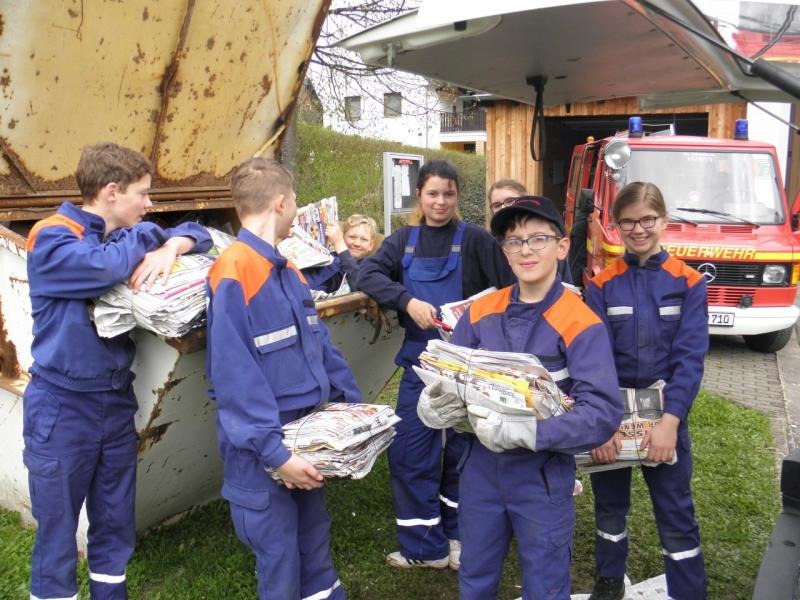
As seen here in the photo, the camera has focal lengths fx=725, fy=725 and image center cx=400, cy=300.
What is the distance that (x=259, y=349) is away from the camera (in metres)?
2.26

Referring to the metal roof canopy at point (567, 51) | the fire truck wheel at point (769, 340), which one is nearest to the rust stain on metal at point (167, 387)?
the metal roof canopy at point (567, 51)

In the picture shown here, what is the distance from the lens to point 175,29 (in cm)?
349

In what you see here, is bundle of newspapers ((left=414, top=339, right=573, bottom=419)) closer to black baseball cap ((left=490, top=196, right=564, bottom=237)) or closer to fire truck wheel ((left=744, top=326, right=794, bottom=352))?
black baseball cap ((left=490, top=196, right=564, bottom=237))

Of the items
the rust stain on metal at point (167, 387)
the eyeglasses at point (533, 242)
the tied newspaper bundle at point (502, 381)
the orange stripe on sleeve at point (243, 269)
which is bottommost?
the rust stain on metal at point (167, 387)

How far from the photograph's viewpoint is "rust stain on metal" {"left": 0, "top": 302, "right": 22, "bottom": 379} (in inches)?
120

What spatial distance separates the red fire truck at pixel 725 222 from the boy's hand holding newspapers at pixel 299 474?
546 centimetres

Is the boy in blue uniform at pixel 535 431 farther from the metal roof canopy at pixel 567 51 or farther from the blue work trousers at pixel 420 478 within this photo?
the blue work trousers at pixel 420 478

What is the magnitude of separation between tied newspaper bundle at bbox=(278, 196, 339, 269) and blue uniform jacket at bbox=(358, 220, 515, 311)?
23 centimetres

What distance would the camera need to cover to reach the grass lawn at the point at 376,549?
10.4ft

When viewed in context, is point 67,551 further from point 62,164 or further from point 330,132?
point 330,132

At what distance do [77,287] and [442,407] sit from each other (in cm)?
123

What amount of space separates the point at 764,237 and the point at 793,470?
5914 mm

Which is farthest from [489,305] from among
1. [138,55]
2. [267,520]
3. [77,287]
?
[138,55]

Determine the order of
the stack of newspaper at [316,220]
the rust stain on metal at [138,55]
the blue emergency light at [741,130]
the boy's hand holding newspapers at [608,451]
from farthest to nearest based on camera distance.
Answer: the blue emergency light at [741,130] < the stack of newspaper at [316,220] < the rust stain on metal at [138,55] < the boy's hand holding newspapers at [608,451]
